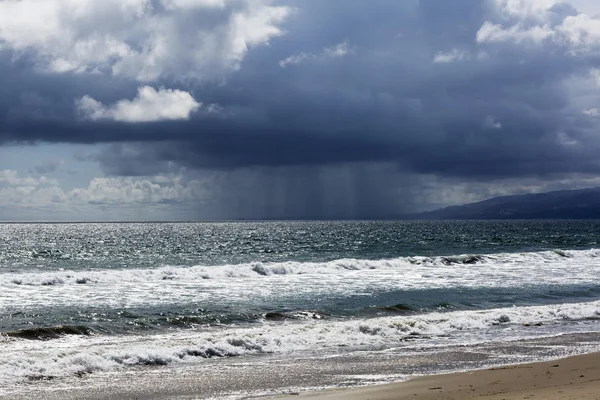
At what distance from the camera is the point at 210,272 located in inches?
1812

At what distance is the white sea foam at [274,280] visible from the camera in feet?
107

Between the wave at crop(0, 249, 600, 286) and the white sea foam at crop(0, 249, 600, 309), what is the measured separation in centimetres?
6

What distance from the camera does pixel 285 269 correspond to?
163ft

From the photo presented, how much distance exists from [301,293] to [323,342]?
13.7 m

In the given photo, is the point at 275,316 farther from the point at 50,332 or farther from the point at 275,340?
the point at 50,332

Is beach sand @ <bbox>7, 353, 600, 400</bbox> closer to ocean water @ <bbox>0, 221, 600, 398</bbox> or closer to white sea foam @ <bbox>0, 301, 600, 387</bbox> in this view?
ocean water @ <bbox>0, 221, 600, 398</bbox>

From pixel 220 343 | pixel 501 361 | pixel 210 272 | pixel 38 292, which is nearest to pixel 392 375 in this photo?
pixel 501 361

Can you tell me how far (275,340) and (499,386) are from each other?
7.98m

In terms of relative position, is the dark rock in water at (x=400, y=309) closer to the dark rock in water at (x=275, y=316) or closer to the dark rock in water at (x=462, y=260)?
the dark rock in water at (x=275, y=316)

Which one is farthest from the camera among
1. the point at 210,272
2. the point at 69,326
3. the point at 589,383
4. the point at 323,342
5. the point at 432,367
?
the point at 210,272

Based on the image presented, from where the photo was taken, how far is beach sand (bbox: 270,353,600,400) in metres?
12.5

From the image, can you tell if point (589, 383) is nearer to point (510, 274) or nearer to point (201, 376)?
point (201, 376)

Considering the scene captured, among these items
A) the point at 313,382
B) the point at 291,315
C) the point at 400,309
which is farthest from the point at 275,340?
the point at 400,309

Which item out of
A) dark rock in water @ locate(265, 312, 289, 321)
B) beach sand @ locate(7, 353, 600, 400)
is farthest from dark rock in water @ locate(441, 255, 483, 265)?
beach sand @ locate(7, 353, 600, 400)
